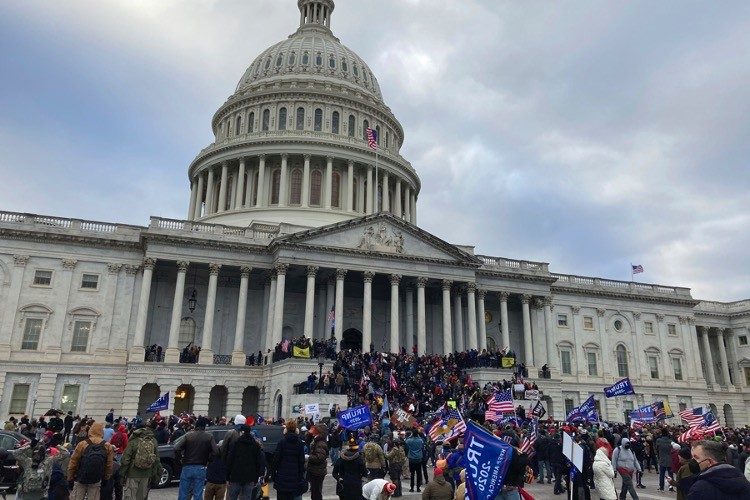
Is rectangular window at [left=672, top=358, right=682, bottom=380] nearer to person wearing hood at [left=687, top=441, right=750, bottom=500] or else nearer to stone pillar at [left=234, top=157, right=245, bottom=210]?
stone pillar at [left=234, top=157, right=245, bottom=210]

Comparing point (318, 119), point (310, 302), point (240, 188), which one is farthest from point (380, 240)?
point (318, 119)

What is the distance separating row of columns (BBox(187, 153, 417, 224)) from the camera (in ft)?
202

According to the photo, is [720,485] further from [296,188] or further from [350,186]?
[296,188]

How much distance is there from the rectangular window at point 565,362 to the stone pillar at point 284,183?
31.2 m

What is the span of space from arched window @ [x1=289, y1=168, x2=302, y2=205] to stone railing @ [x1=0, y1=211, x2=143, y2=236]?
18.2 meters

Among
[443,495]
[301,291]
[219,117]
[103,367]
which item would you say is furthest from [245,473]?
[219,117]

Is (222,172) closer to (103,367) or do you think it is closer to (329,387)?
(103,367)

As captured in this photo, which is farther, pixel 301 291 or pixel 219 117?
pixel 219 117

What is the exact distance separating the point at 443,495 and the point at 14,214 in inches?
1797

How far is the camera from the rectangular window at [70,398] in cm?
4191

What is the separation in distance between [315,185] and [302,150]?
3938 mm

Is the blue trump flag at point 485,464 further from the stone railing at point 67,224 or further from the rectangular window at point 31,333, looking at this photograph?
the stone railing at point 67,224

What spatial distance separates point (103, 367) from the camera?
43062mm

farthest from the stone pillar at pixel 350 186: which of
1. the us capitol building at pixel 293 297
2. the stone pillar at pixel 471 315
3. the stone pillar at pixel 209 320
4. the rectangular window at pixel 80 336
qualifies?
the rectangular window at pixel 80 336
